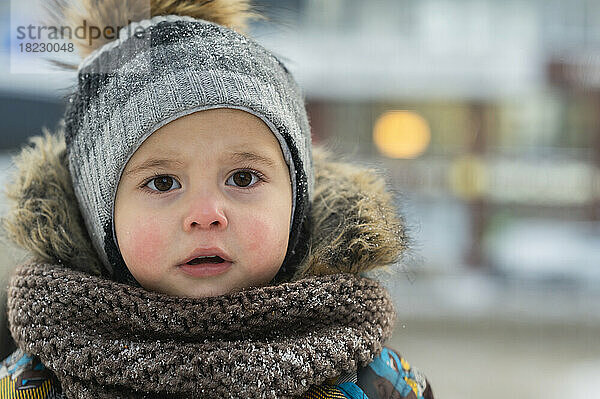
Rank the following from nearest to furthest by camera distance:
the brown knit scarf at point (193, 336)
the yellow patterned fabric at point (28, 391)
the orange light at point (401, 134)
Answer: the brown knit scarf at point (193, 336) < the yellow patterned fabric at point (28, 391) < the orange light at point (401, 134)

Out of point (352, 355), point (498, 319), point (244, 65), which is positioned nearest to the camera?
point (352, 355)

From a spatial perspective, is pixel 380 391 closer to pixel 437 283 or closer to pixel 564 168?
pixel 437 283

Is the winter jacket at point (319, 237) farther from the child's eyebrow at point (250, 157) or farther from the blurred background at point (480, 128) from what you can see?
the blurred background at point (480, 128)

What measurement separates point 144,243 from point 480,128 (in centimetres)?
686

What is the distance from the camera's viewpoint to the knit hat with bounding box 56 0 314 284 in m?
1.17

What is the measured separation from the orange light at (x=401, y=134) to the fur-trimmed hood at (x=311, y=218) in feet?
20.2

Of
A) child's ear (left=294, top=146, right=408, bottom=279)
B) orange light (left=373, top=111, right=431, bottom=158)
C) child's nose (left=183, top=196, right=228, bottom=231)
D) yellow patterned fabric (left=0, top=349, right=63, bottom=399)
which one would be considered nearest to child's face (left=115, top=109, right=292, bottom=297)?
child's nose (left=183, top=196, right=228, bottom=231)

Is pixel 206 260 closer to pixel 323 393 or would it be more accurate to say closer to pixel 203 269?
pixel 203 269

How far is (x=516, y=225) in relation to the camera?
23.3ft

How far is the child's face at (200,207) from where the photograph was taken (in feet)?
3.72

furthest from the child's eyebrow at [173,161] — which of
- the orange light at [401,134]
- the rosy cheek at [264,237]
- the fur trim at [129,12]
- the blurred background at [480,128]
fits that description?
the orange light at [401,134]

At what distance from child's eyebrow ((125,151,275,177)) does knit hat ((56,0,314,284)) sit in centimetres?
3

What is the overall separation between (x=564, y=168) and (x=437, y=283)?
1.83 m

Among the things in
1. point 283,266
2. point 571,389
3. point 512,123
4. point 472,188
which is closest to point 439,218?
point 472,188
